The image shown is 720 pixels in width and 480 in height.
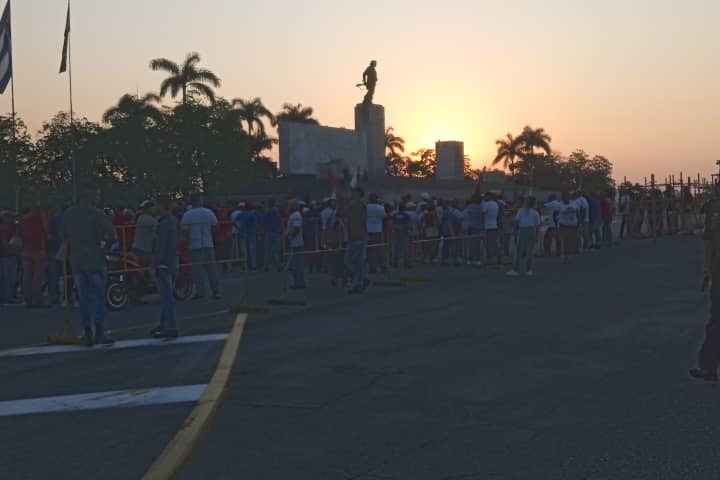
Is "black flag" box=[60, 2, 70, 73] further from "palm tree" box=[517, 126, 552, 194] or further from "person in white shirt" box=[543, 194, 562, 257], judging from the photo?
"palm tree" box=[517, 126, 552, 194]

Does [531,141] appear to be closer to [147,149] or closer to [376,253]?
[147,149]

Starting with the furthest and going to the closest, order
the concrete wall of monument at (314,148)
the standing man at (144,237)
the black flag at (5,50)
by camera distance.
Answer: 1. the concrete wall of monument at (314,148)
2. the black flag at (5,50)
3. the standing man at (144,237)

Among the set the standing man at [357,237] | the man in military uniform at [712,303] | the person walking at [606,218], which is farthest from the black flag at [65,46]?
the man in military uniform at [712,303]

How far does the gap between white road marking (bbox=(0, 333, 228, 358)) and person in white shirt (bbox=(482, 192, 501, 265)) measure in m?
10.9

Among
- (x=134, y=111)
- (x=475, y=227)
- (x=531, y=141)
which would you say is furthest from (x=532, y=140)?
(x=475, y=227)

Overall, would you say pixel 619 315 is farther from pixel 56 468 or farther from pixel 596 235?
pixel 596 235

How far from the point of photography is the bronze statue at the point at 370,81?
46844mm

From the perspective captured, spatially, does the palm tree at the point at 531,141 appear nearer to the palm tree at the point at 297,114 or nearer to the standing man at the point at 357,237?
the palm tree at the point at 297,114

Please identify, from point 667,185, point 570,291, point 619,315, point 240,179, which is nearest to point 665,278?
point 570,291

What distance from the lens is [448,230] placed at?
855 inches

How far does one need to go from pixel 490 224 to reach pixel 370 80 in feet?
92.3

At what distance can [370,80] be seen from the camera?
155 ft

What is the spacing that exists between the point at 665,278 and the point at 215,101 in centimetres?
3666

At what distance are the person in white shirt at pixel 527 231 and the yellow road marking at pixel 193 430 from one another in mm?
10259
